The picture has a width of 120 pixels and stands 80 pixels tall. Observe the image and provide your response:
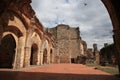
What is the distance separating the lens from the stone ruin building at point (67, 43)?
42.7m

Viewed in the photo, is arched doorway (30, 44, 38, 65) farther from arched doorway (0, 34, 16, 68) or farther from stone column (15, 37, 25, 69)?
stone column (15, 37, 25, 69)

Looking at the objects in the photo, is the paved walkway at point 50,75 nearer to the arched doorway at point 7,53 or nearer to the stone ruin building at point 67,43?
the arched doorway at point 7,53

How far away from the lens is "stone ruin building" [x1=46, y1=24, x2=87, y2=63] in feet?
140

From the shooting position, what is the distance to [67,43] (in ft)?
147

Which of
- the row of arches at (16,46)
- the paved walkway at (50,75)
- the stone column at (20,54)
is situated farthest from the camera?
the stone column at (20,54)

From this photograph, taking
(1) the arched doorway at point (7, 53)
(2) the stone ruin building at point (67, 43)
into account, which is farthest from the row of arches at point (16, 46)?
(2) the stone ruin building at point (67, 43)

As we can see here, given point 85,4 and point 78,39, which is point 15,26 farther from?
point 78,39

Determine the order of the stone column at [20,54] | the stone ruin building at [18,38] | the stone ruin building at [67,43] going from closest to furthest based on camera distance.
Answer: the stone ruin building at [18,38] < the stone column at [20,54] < the stone ruin building at [67,43]

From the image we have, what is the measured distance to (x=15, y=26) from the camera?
12531 millimetres

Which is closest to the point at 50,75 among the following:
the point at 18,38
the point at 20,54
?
the point at 20,54

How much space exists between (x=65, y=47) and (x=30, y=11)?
99.1 ft

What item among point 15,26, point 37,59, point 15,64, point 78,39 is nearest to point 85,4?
point 15,26

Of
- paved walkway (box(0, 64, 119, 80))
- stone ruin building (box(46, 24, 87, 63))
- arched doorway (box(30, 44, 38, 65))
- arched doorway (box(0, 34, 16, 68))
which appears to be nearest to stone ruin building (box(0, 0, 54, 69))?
arched doorway (box(0, 34, 16, 68))

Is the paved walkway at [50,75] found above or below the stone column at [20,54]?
below
